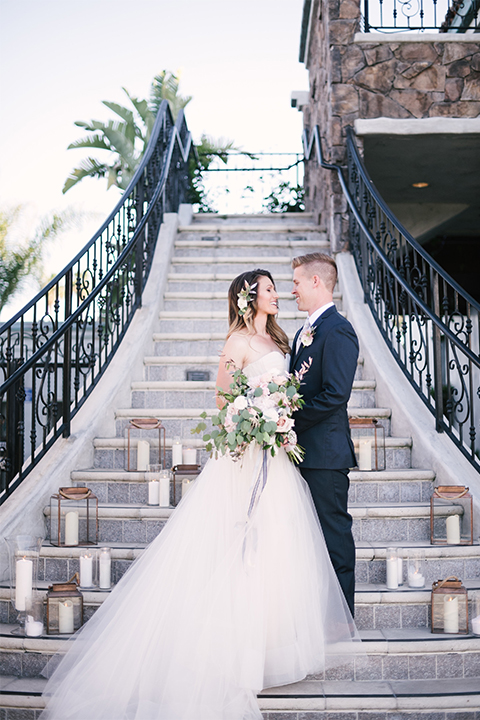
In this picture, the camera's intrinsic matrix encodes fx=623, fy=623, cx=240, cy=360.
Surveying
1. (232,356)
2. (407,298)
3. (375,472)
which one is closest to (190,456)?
(375,472)

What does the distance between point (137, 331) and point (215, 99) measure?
34.6ft

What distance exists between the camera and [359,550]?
3.40 m

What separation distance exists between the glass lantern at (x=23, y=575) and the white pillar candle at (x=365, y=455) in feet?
6.87

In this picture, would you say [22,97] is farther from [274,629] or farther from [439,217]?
[274,629]

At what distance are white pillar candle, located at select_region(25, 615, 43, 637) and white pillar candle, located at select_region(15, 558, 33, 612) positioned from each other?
0.25 feet

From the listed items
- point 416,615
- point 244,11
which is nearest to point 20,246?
point 244,11

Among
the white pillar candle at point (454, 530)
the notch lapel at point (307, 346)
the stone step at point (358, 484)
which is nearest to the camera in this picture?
the notch lapel at point (307, 346)

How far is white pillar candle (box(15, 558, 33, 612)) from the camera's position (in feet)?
9.94

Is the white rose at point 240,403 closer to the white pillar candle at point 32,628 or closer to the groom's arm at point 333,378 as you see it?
the groom's arm at point 333,378

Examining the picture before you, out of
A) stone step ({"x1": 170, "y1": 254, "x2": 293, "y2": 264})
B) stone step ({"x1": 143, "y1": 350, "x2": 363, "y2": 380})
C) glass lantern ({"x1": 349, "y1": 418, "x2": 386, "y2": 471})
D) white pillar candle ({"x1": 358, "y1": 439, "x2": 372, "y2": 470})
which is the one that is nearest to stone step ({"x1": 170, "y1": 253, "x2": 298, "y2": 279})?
stone step ({"x1": 170, "y1": 254, "x2": 293, "y2": 264})

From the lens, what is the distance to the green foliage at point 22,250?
12.2 meters

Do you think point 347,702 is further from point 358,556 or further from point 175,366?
point 175,366

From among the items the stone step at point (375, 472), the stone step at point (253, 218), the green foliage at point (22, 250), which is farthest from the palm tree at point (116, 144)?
the stone step at point (375, 472)

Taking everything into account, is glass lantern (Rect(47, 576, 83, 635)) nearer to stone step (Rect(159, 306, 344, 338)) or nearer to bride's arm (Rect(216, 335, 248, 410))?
bride's arm (Rect(216, 335, 248, 410))
